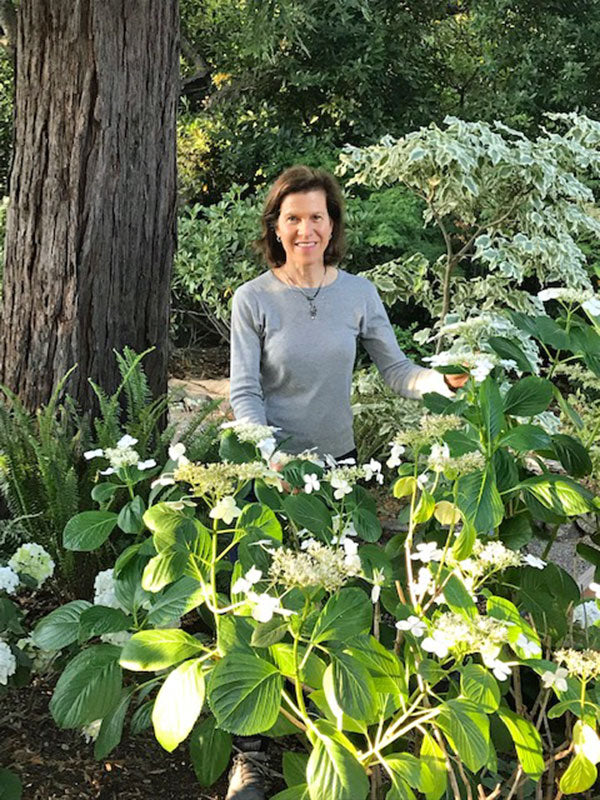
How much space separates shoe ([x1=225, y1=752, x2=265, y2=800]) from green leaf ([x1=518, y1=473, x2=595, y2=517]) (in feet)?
2.89

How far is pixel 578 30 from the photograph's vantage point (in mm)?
8031

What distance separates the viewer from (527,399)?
1.52 metres

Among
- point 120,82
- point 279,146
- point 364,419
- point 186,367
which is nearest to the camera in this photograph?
point 120,82

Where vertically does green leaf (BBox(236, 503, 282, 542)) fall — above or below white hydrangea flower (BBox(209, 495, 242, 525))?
below

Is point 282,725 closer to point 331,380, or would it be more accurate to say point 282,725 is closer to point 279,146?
point 331,380

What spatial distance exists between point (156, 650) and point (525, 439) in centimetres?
64

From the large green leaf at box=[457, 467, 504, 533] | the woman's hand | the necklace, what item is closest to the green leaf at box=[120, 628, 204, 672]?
the large green leaf at box=[457, 467, 504, 533]

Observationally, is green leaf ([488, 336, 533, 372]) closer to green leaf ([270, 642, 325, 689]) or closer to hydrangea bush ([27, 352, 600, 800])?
hydrangea bush ([27, 352, 600, 800])

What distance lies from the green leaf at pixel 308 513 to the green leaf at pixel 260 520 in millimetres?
30

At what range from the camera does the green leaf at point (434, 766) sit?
1.33 m

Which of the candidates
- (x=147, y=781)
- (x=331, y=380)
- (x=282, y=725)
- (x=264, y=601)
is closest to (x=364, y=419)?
(x=331, y=380)

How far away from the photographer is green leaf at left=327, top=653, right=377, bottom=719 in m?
1.17

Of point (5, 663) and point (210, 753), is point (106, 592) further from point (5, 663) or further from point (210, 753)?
point (210, 753)

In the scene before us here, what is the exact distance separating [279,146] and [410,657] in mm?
6941
